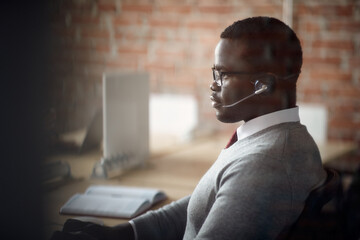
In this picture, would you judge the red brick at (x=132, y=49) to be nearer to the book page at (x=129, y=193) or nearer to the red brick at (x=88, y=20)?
the red brick at (x=88, y=20)

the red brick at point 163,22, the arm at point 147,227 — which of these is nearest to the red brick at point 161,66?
the red brick at point 163,22

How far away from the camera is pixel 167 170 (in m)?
2.05

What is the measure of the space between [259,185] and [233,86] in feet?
0.72

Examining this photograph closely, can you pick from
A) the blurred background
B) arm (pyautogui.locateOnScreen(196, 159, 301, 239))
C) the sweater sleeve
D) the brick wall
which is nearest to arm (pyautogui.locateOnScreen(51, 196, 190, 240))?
the sweater sleeve

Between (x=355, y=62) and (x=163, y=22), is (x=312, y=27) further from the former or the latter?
(x=163, y=22)

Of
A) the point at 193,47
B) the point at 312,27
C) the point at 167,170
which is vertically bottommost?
the point at 167,170

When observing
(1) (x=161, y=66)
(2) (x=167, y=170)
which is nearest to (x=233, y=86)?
(2) (x=167, y=170)

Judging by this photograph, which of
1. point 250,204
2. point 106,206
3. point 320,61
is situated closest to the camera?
point 250,204

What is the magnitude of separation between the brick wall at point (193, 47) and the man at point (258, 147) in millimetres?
1644

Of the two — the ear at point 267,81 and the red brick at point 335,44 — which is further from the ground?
the red brick at point 335,44

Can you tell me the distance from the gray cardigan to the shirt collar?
0.01 m

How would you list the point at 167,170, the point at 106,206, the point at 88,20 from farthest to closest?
1. the point at 88,20
2. the point at 167,170
3. the point at 106,206

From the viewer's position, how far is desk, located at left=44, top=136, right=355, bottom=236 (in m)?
1.73

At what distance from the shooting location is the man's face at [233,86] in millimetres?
952
